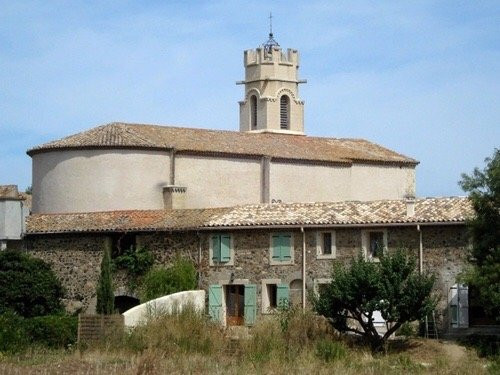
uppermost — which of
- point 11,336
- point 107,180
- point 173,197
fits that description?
point 107,180

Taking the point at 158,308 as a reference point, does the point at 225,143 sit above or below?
above

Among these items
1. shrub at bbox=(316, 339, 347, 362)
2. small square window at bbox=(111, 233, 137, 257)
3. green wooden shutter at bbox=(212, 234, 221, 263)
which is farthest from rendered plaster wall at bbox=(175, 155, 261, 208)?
shrub at bbox=(316, 339, 347, 362)

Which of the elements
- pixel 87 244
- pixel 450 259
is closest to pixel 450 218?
pixel 450 259

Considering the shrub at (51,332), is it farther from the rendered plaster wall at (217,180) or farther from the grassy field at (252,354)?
the rendered plaster wall at (217,180)

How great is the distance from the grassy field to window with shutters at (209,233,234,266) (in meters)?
5.97

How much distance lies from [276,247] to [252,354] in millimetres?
8875

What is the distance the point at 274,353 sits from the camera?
133 feet

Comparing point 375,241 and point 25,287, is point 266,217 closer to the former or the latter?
point 375,241

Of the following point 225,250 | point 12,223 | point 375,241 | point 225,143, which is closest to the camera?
point 375,241

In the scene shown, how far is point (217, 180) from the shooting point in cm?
6072

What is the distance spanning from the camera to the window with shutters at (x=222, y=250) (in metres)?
49.9

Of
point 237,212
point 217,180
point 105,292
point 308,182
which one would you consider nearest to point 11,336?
point 105,292

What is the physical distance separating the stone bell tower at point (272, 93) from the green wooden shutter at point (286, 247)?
2931 cm

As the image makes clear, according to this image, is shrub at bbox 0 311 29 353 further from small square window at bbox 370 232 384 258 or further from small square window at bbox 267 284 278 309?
small square window at bbox 370 232 384 258
